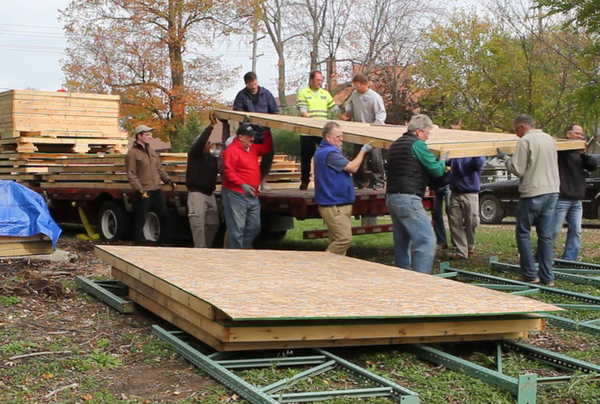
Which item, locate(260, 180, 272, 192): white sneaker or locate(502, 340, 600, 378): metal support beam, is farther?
locate(260, 180, 272, 192): white sneaker

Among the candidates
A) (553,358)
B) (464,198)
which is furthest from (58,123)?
(553,358)

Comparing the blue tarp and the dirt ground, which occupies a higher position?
the blue tarp

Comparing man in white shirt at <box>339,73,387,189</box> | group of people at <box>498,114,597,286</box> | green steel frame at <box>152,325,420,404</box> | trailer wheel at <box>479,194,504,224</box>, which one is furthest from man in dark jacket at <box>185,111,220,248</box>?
trailer wheel at <box>479,194,504,224</box>

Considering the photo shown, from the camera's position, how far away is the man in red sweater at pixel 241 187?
9578mm

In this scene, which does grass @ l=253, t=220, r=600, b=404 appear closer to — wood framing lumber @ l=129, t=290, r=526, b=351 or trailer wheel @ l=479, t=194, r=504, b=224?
wood framing lumber @ l=129, t=290, r=526, b=351

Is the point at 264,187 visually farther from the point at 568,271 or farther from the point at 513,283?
the point at 568,271

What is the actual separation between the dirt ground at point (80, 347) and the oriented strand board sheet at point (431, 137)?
3.11 meters

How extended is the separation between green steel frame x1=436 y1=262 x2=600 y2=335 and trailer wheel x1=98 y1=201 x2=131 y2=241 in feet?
19.4

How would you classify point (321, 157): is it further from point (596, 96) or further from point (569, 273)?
point (596, 96)

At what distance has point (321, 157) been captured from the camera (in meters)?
8.50

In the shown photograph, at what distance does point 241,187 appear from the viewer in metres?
9.59

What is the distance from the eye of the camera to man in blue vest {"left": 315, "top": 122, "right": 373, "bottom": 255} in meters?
8.43

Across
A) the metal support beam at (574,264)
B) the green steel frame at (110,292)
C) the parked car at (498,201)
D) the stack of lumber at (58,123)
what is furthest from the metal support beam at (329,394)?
the parked car at (498,201)

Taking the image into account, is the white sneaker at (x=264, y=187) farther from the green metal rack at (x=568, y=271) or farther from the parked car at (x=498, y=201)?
the parked car at (x=498, y=201)
